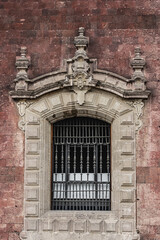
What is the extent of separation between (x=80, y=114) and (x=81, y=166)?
1.33m

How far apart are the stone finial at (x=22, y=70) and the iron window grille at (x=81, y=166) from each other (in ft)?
4.77

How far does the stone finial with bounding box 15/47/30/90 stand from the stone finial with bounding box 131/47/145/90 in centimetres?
271

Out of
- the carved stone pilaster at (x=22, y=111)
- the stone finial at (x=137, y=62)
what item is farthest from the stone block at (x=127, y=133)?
the carved stone pilaster at (x=22, y=111)

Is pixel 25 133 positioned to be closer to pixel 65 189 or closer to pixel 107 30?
pixel 65 189

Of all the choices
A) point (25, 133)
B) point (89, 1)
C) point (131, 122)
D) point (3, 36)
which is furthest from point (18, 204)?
point (89, 1)

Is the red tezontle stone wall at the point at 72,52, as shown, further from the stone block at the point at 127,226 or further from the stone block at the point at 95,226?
the stone block at the point at 95,226

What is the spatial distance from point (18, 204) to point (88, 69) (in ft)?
12.5

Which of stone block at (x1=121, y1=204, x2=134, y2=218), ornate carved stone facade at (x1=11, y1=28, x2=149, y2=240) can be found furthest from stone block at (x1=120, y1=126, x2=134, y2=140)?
stone block at (x1=121, y1=204, x2=134, y2=218)

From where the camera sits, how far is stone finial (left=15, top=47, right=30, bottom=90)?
11.3 metres

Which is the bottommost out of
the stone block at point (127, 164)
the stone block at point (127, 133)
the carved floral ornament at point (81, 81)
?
the stone block at point (127, 164)

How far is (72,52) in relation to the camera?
1159 cm

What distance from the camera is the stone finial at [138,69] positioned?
1119 centimetres

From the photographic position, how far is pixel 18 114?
448 inches

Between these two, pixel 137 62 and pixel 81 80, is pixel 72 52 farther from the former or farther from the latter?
pixel 137 62
